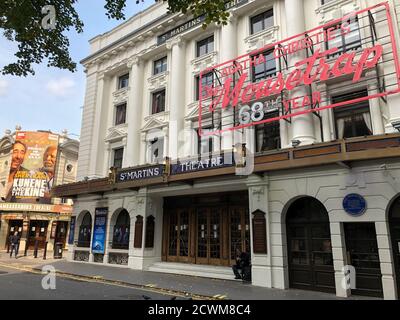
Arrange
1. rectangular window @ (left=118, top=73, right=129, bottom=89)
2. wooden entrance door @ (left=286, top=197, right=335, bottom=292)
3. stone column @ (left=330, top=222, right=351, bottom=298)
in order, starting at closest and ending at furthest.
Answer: stone column @ (left=330, top=222, right=351, bottom=298) → wooden entrance door @ (left=286, top=197, right=335, bottom=292) → rectangular window @ (left=118, top=73, right=129, bottom=89)

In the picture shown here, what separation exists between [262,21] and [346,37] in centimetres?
485

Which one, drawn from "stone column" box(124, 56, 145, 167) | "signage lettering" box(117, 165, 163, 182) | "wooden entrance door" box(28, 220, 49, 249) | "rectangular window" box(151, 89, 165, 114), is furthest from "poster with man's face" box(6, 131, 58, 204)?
"signage lettering" box(117, 165, 163, 182)

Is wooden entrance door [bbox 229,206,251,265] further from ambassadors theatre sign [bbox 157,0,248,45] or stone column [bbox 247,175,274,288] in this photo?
ambassadors theatre sign [bbox 157,0,248,45]

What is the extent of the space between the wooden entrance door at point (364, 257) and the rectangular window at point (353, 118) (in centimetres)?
365

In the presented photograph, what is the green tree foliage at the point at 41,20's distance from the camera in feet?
24.9

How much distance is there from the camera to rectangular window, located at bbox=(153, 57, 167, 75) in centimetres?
2100

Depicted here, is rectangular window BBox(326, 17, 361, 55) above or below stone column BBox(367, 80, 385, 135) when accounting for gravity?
above

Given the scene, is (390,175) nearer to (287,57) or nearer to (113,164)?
(287,57)

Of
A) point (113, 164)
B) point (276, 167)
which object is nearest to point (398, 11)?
point (276, 167)

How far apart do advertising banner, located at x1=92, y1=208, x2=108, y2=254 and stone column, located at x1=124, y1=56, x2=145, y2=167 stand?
333 cm

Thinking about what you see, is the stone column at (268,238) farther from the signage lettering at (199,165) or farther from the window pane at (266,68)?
the window pane at (266,68)

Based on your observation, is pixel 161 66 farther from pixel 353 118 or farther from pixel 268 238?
pixel 268 238
